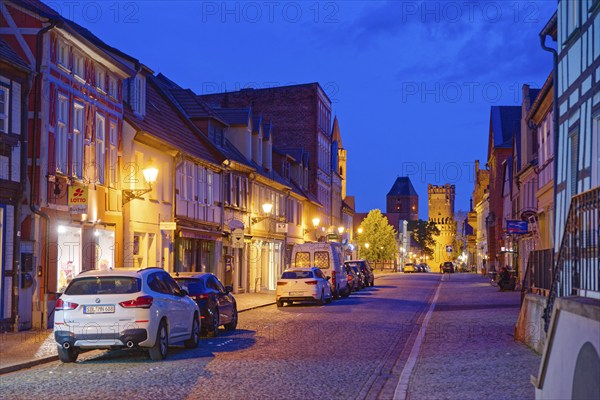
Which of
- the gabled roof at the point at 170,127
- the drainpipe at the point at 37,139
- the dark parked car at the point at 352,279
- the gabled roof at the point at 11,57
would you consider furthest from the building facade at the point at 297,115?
the gabled roof at the point at 11,57

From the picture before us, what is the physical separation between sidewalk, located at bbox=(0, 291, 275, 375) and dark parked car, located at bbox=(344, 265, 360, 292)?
2710 centimetres

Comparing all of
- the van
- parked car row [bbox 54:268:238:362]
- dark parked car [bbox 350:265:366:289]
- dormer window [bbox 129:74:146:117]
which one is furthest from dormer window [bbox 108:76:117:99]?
dark parked car [bbox 350:265:366:289]

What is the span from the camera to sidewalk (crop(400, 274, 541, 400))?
38.8 feet

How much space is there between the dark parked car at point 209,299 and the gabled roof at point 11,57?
241 inches

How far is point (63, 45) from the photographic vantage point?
24.1 meters

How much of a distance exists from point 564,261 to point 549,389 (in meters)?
2.77

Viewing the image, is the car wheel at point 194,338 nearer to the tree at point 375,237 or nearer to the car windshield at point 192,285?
the car windshield at point 192,285

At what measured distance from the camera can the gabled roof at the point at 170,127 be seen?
32678 mm

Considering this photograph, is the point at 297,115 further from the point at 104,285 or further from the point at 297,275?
the point at 104,285

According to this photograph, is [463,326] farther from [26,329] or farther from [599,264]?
[599,264]

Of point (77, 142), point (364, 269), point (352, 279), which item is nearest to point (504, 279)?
point (352, 279)

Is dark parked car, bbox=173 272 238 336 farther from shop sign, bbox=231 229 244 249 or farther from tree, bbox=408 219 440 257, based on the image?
tree, bbox=408 219 440 257

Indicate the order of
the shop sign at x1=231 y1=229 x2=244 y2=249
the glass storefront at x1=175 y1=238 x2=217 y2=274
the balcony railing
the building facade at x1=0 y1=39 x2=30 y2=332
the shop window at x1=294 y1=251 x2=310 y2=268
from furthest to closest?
1. the shop window at x1=294 y1=251 x2=310 y2=268
2. the shop sign at x1=231 y1=229 x2=244 y2=249
3. the glass storefront at x1=175 y1=238 x2=217 y2=274
4. the building facade at x1=0 y1=39 x2=30 y2=332
5. the balcony railing

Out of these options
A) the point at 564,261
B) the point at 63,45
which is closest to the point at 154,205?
the point at 63,45
